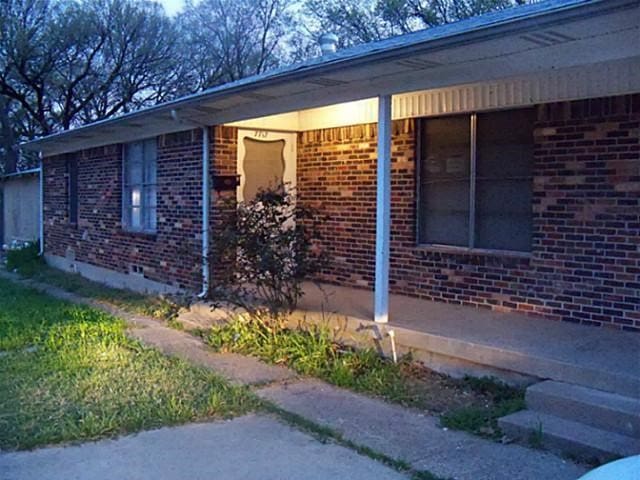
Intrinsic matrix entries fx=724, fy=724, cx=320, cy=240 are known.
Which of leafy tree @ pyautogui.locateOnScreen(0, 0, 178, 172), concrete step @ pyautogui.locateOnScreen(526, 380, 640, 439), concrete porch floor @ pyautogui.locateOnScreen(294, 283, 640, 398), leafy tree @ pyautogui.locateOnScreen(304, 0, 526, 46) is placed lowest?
concrete step @ pyautogui.locateOnScreen(526, 380, 640, 439)

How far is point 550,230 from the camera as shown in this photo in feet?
22.8

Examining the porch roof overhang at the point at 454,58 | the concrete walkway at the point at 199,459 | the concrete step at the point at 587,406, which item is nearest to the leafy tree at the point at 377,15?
the porch roof overhang at the point at 454,58

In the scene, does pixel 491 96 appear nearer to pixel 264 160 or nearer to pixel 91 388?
pixel 264 160

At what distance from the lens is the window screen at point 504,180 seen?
287 inches

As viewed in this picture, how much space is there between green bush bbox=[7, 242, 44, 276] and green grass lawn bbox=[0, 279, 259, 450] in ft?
24.2

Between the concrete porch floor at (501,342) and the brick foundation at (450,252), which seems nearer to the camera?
the concrete porch floor at (501,342)

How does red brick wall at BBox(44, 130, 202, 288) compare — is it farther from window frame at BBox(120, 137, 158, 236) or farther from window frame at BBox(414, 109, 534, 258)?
window frame at BBox(414, 109, 534, 258)

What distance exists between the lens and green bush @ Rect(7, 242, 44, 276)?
1518 centimetres

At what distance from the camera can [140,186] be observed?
1164 cm

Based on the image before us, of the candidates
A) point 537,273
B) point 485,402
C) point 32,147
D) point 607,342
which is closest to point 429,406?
point 485,402

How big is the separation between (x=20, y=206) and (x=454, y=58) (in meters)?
16.3

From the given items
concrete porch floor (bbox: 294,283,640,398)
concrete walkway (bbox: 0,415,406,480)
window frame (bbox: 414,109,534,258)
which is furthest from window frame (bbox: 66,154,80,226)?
concrete walkway (bbox: 0,415,406,480)

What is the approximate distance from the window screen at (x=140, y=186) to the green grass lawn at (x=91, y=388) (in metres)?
3.47

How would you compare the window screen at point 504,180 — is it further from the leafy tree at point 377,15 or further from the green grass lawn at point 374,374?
the leafy tree at point 377,15
